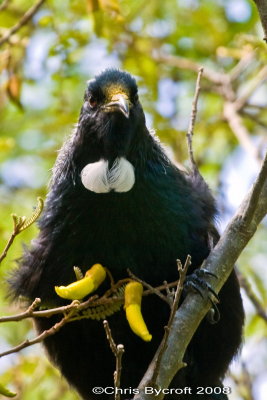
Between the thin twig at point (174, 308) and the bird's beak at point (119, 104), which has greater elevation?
the bird's beak at point (119, 104)

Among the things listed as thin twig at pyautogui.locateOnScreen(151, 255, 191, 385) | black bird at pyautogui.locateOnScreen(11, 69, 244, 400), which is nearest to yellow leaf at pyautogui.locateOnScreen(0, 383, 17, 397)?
thin twig at pyautogui.locateOnScreen(151, 255, 191, 385)

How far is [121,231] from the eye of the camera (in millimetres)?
4699

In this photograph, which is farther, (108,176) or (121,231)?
(121,231)

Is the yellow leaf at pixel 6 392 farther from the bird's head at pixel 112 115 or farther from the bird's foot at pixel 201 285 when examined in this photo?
the bird's head at pixel 112 115

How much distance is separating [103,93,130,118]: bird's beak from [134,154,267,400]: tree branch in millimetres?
752

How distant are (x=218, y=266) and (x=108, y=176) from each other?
2.45ft

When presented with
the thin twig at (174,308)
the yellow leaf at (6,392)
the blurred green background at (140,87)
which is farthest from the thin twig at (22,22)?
the yellow leaf at (6,392)

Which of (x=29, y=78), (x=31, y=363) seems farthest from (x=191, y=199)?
(x=29, y=78)

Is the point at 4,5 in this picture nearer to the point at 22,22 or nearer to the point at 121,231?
the point at 22,22

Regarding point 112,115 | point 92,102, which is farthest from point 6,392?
point 92,102

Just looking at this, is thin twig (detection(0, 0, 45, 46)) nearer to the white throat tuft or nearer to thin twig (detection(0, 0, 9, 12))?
thin twig (detection(0, 0, 9, 12))

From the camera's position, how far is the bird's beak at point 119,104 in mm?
4480

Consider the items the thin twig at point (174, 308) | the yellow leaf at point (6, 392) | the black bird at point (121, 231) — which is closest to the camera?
the yellow leaf at point (6, 392)

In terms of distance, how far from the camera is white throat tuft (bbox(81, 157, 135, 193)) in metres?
4.57
